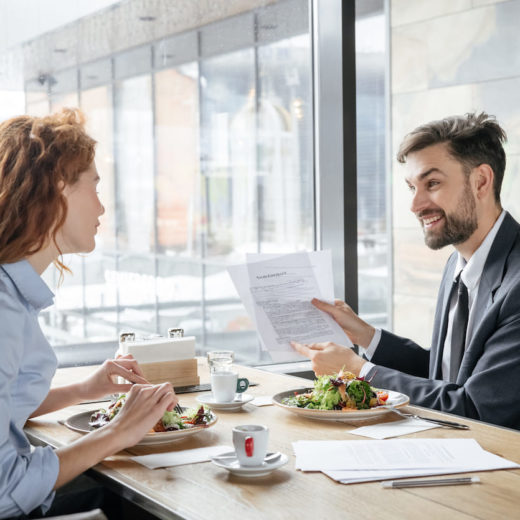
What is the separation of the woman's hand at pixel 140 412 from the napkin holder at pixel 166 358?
0.58 m

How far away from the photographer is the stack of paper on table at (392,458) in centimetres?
148

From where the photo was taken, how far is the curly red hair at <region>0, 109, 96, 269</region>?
158 centimetres

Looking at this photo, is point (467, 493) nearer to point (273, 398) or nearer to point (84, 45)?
point (273, 398)

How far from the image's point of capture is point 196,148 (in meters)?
5.12

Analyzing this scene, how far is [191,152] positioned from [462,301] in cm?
295

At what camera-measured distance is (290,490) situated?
1404 mm

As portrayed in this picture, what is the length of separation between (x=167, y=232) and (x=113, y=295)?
1.71 metres

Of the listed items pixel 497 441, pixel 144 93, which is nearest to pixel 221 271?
pixel 144 93

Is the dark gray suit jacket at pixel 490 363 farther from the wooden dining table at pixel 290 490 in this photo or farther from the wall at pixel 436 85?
the wall at pixel 436 85

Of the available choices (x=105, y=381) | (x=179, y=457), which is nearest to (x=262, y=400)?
(x=105, y=381)

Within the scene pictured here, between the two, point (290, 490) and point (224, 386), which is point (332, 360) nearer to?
point (224, 386)

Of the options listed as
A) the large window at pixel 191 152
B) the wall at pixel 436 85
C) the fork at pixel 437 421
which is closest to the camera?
the fork at pixel 437 421

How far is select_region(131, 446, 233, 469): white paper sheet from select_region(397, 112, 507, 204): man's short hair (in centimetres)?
136

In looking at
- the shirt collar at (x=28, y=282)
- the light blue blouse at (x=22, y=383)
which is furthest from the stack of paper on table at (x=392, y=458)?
the shirt collar at (x=28, y=282)
